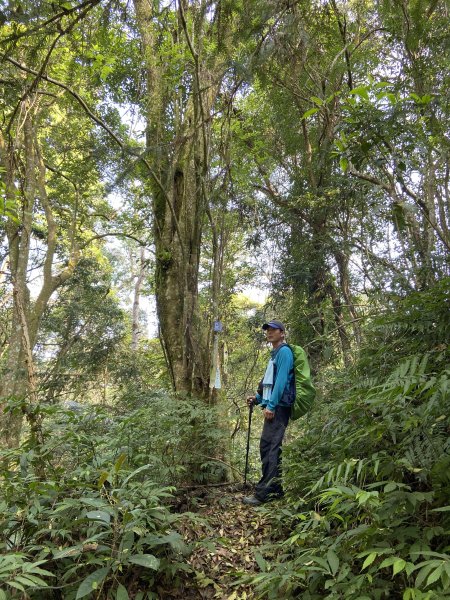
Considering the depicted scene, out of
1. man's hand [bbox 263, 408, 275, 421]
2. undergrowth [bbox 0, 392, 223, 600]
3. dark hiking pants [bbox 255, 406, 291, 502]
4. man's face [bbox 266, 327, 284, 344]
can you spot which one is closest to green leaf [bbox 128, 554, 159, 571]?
undergrowth [bbox 0, 392, 223, 600]

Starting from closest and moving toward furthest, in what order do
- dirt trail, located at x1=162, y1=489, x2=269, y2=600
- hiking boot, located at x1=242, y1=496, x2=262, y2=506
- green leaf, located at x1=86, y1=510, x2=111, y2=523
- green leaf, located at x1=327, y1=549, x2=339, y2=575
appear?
green leaf, located at x1=327, y1=549, x2=339, y2=575
green leaf, located at x1=86, y1=510, x2=111, y2=523
dirt trail, located at x1=162, y1=489, x2=269, y2=600
hiking boot, located at x1=242, y1=496, x2=262, y2=506

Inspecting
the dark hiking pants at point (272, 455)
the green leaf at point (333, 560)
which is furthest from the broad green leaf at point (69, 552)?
the dark hiking pants at point (272, 455)

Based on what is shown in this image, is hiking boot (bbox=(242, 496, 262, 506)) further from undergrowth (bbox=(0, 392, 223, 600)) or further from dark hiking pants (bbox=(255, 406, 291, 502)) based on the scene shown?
undergrowth (bbox=(0, 392, 223, 600))

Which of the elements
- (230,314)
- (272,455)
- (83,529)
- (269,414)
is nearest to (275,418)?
(269,414)

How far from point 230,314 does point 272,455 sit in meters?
7.96

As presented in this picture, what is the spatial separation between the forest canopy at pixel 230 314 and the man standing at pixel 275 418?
0.59 feet

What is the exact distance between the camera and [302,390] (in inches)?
155

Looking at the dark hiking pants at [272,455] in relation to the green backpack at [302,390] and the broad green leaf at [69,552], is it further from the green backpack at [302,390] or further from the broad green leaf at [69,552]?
the broad green leaf at [69,552]

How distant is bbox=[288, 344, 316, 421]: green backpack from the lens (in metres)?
3.93

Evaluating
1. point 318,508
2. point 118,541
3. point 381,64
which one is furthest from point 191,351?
point 381,64

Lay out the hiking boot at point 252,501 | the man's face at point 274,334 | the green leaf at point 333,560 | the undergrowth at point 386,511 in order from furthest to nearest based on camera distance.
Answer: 1. the man's face at point 274,334
2. the hiking boot at point 252,501
3. the green leaf at point 333,560
4. the undergrowth at point 386,511

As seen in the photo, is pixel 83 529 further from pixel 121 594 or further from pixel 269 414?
pixel 269 414

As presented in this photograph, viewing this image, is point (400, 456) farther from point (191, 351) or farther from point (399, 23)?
point (399, 23)

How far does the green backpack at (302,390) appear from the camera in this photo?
393cm
